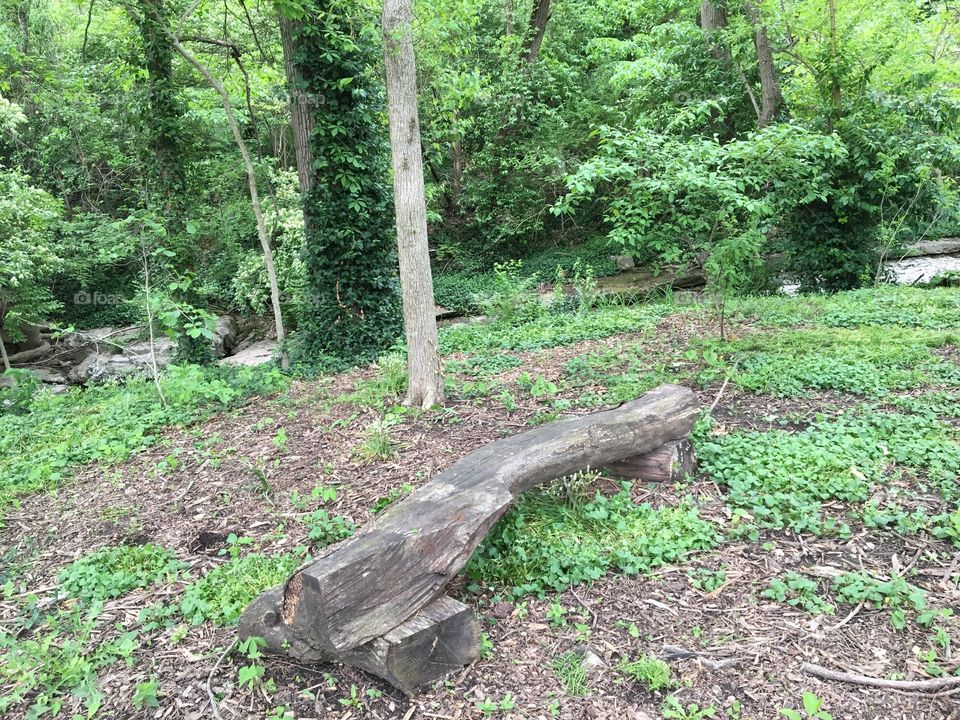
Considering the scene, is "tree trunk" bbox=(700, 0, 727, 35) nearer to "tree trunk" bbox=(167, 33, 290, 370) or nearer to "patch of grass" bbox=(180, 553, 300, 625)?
"tree trunk" bbox=(167, 33, 290, 370)

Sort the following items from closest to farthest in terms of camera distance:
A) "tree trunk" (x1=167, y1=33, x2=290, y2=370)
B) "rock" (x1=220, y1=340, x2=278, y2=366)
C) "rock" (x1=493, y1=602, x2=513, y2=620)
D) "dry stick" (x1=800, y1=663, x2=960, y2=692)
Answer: "dry stick" (x1=800, y1=663, x2=960, y2=692)
"rock" (x1=493, y1=602, x2=513, y2=620)
"tree trunk" (x1=167, y1=33, x2=290, y2=370)
"rock" (x1=220, y1=340, x2=278, y2=366)

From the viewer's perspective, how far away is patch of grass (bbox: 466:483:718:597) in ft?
10.7

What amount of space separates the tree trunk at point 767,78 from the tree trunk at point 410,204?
29.3 feet

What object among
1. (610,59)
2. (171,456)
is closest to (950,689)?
(171,456)

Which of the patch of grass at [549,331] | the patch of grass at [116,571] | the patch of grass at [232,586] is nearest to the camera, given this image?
the patch of grass at [232,586]

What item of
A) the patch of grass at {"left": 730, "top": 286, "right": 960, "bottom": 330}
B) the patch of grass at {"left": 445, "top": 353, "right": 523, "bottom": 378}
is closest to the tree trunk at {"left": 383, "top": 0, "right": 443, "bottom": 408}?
the patch of grass at {"left": 445, "top": 353, "right": 523, "bottom": 378}

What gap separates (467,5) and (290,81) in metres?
2.77

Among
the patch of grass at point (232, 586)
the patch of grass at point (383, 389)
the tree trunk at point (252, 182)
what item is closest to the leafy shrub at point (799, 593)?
the patch of grass at point (232, 586)

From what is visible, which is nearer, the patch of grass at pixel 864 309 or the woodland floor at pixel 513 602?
the woodland floor at pixel 513 602

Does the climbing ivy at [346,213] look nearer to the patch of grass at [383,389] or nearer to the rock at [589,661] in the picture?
the patch of grass at [383,389]

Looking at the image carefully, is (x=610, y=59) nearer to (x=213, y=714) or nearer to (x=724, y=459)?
(x=724, y=459)

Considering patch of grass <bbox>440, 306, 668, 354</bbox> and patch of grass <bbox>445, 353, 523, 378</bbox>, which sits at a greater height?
patch of grass <bbox>440, 306, 668, 354</bbox>

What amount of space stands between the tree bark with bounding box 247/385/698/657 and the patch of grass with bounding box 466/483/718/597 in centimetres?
22

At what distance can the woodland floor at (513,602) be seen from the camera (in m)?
2.56
